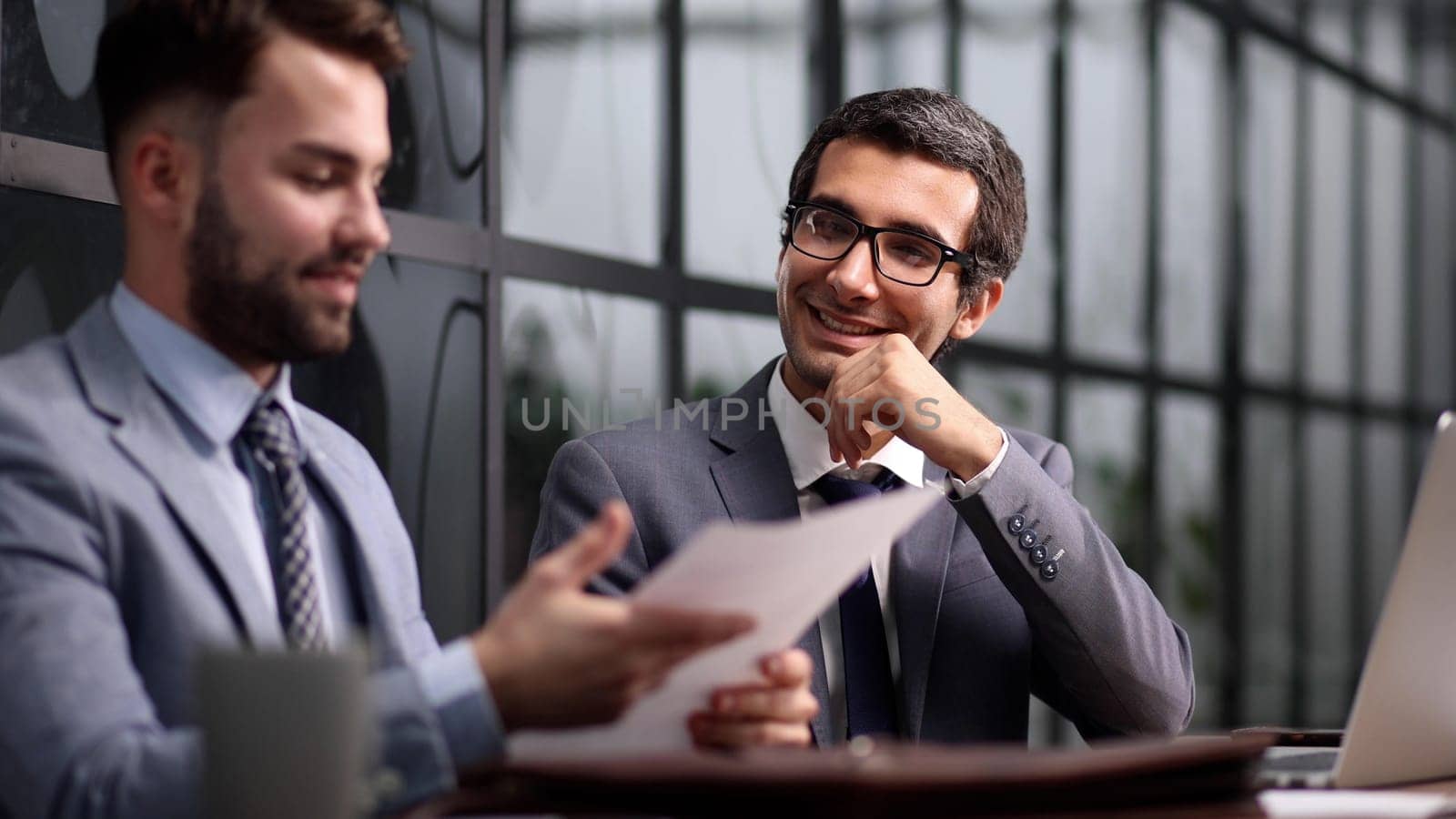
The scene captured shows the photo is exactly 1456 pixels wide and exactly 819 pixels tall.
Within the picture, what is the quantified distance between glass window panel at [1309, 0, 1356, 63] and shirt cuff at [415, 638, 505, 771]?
8.02 meters

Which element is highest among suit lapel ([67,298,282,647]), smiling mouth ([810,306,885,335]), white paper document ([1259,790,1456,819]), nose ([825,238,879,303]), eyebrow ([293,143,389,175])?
eyebrow ([293,143,389,175])

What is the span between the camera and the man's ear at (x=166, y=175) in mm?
1244

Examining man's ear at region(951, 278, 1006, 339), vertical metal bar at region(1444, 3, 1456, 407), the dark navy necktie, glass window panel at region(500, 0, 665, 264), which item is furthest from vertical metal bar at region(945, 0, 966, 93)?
vertical metal bar at region(1444, 3, 1456, 407)

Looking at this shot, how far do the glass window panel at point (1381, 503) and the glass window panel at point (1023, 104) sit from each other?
11.5 ft

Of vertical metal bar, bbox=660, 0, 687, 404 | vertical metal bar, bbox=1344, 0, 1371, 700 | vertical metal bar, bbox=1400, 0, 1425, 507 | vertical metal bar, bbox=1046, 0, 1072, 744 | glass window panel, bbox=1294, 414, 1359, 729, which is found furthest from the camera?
vertical metal bar, bbox=1400, 0, 1425, 507

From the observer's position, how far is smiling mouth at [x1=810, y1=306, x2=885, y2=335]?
2.31 meters

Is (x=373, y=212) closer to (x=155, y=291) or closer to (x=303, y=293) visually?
(x=303, y=293)

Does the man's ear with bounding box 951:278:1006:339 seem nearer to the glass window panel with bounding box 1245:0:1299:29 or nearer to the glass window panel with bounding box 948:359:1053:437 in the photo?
the glass window panel with bounding box 948:359:1053:437

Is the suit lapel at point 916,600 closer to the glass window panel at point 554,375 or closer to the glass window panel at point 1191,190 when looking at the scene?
the glass window panel at point 554,375

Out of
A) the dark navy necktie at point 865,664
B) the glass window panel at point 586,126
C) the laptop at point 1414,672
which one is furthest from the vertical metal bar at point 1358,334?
the laptop at point 1414,672

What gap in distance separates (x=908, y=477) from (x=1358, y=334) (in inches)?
277

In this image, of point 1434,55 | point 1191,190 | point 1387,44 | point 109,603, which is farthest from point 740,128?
point 1434,55

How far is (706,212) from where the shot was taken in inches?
158

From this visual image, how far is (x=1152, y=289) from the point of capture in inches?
262
